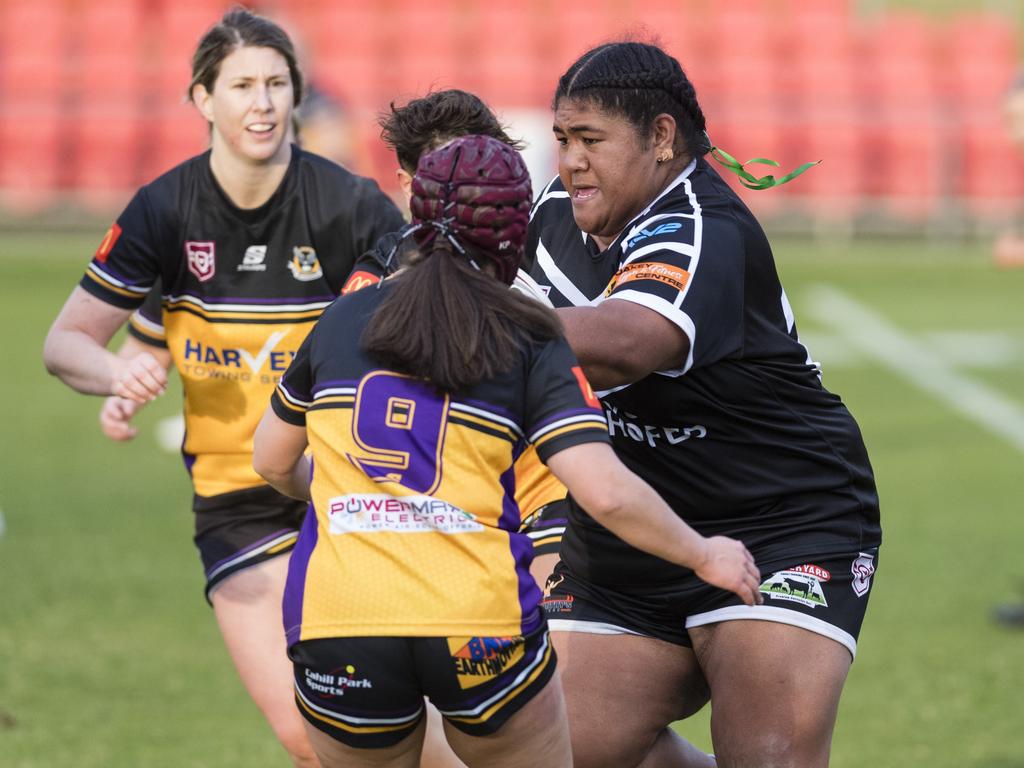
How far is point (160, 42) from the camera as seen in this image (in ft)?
66.5

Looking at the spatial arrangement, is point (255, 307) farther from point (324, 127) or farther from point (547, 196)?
point (324, 127)

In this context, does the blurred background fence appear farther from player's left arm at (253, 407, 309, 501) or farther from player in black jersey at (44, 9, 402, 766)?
player's left arm at (253, 407, 309, 501)

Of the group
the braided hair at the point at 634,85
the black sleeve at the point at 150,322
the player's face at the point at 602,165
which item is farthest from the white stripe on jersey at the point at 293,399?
the black sleeve at the point at 150,322

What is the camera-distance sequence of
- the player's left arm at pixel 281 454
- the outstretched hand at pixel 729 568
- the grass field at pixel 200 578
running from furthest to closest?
the grass field at pixel 200 578
the player's left arm at pixel 281 454
the outstretched hand at pixel 729 568

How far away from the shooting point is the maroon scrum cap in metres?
3.02

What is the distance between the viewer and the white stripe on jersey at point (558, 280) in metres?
3.86

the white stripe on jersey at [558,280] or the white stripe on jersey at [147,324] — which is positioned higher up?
the white stripe on jersey at [558,280]

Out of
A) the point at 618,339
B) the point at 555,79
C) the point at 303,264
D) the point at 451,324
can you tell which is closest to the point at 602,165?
the point at 618,339

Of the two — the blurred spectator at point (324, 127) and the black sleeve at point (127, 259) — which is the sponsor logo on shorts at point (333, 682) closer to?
the black sleeve at point (127, 259)

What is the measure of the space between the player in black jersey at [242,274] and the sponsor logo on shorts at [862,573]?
1.63 m

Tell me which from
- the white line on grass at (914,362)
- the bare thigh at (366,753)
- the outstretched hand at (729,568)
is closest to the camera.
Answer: the outstretched hand at (729,568)

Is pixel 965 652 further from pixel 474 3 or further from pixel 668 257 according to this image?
pixel 474 3

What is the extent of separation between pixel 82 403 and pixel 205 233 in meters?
7.47

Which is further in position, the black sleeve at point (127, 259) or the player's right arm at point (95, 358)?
the black sleeve at point (127, 259)
